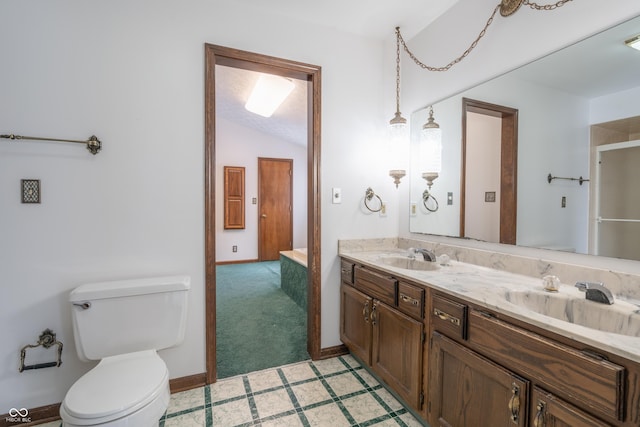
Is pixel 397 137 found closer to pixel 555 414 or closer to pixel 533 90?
pixel 533 90

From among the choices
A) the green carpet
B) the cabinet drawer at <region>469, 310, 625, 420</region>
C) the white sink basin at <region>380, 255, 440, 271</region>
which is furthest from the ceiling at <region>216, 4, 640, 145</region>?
the green carpet

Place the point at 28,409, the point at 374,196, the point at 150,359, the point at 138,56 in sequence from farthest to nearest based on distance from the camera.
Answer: the point at 374,196, the point at 138,56, the point at 28,409, the point at 150,359

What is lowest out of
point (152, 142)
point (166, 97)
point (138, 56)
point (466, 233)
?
point (466, 233)

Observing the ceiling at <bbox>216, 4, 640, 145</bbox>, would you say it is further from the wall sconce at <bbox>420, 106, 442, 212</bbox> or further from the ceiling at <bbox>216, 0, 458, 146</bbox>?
the wall sconce at <bbox>420, 106, 442, 212</bbox>

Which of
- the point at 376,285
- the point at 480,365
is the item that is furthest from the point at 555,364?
the point at 376,285

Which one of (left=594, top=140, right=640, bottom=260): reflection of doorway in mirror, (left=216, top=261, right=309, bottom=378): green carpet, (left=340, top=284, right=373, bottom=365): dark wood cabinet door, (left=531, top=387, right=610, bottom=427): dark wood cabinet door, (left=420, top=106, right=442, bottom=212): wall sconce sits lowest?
(left=216, top=261, right=309, bottom=378): green carpet

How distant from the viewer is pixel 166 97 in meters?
1.80

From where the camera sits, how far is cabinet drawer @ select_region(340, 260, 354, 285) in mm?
2146

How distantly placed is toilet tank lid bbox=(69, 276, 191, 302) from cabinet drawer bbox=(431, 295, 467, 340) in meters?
1.34

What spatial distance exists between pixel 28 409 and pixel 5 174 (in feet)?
4.19

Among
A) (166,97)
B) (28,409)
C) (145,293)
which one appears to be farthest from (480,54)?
(28,409)

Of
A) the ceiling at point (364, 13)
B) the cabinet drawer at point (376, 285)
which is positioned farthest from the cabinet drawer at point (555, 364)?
the ceiling at point (364, 13)

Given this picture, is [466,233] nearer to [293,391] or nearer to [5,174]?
[293,391]

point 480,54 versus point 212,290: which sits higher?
point 480,54
